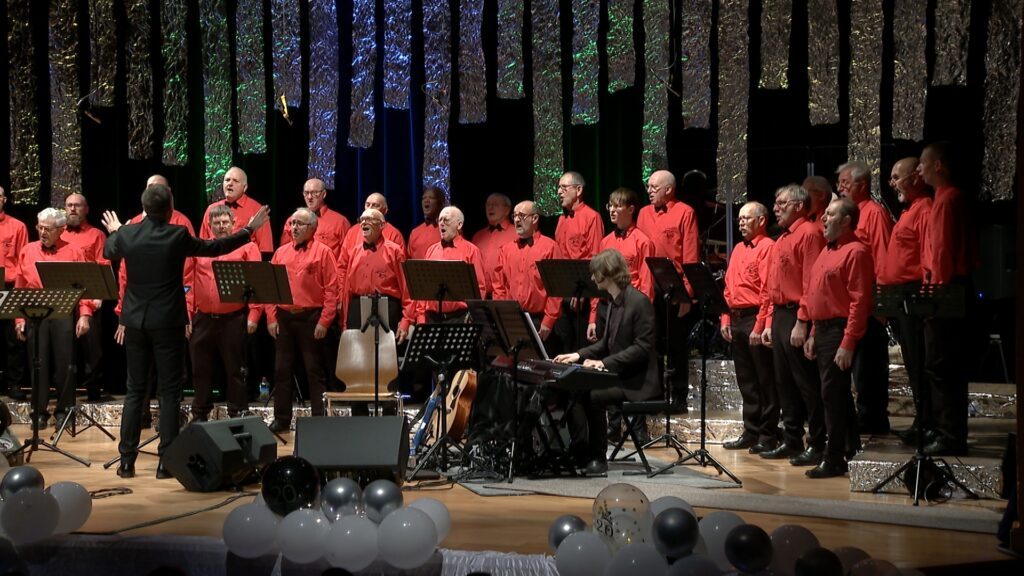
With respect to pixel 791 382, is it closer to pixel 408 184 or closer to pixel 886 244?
pixel 886 244

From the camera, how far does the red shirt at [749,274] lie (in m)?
8.32

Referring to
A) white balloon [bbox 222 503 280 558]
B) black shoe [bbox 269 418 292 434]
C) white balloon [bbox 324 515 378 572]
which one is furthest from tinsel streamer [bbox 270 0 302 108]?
white balloon [bbox 324 515 378 572]

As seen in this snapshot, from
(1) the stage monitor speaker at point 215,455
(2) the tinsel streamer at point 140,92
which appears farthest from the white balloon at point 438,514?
(2) the tinsel streamer at point 140,92

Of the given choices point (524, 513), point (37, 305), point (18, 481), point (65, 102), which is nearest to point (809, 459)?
point (524, 513)

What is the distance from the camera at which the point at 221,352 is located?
9.27 metres

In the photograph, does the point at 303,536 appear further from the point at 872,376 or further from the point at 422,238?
the point at 422,238

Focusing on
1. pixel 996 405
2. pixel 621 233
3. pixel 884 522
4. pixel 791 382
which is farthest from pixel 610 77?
pixel 884 522

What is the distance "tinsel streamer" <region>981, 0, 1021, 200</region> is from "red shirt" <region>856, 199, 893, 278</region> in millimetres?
1240

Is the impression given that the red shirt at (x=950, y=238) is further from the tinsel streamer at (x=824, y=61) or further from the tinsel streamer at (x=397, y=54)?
the tinsel streamer at (x=397, y=54)

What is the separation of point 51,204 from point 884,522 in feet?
28.7

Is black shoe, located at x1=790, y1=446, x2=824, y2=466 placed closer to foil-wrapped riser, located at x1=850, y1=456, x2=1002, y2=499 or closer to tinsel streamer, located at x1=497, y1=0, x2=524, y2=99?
foil-wrapped riser, located at x1=850, y1=456, x2=1002, y2=499

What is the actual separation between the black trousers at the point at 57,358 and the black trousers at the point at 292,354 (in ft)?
5.44

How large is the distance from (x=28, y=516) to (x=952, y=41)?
7499 millimetres

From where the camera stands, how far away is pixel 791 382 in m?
7.96
